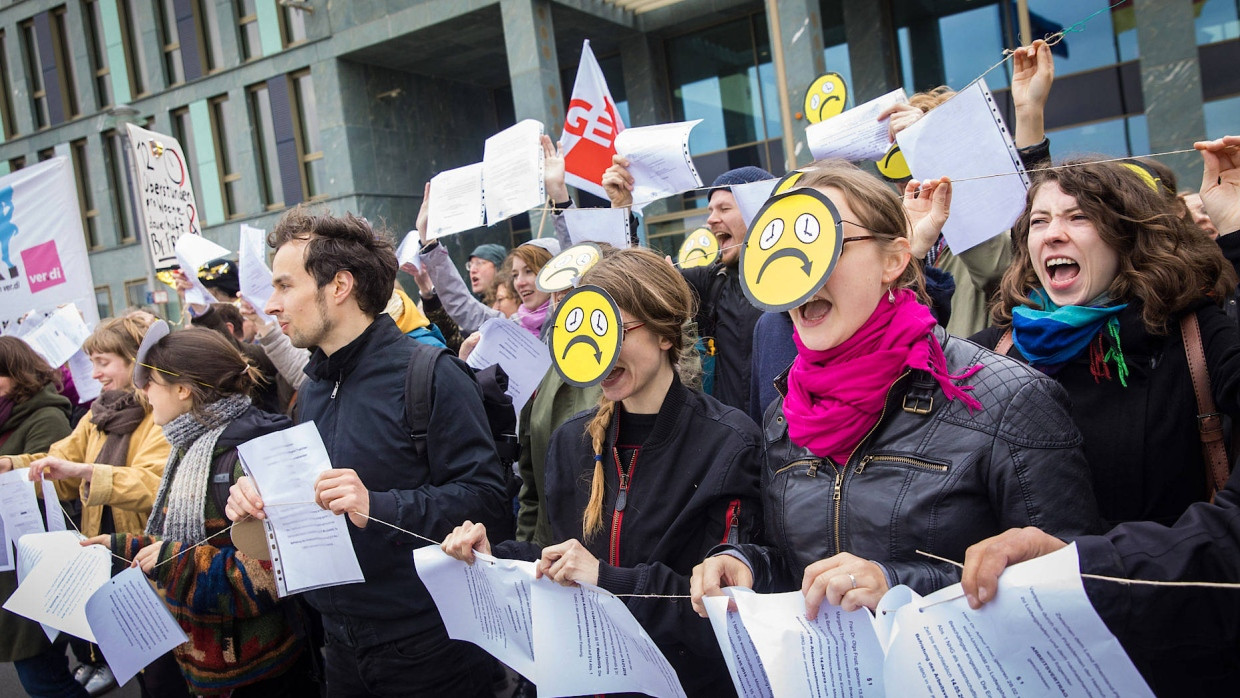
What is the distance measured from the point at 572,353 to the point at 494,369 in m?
1.28

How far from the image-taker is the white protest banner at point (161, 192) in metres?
6.74

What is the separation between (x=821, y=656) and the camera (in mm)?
1439

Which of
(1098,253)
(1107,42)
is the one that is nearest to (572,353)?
(1098,253)

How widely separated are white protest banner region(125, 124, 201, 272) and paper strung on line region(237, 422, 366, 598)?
5055mm

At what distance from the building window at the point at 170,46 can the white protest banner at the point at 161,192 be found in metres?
12.6

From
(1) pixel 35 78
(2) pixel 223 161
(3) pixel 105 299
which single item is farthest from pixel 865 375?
(1) pixel 35 78

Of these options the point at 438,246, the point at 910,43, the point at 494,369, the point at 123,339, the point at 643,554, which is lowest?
the point at 643,554

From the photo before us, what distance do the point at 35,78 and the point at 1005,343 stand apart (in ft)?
79.6

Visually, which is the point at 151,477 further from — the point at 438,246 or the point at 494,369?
the point at 438,246

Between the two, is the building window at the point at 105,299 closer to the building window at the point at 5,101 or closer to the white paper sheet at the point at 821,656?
the building window at the point at 5,101

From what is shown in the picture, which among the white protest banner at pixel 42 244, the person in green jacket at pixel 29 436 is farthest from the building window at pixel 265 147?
the person in green jacket at pixel 29 436

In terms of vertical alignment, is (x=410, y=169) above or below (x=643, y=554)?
above

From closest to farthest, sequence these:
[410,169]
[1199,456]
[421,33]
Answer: [1199,456], [421,33], [410,169]

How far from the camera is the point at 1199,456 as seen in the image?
1856mm
